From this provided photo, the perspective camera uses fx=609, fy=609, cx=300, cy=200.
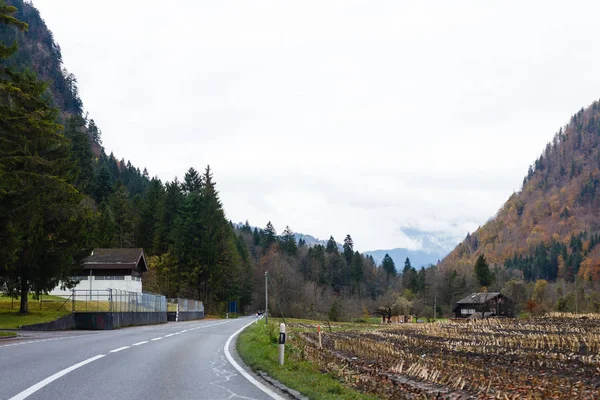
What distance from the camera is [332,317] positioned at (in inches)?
3625

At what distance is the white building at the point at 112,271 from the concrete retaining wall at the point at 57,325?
30673 mm

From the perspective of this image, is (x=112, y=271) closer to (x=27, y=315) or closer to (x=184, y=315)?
(x=184, y=315)

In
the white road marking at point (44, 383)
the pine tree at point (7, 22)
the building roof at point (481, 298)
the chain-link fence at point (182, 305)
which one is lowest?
the building roof at point (481, 298)

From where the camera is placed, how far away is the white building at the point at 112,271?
6400 cm

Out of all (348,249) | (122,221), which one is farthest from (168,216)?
(348,249)

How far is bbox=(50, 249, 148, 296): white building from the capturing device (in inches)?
2520

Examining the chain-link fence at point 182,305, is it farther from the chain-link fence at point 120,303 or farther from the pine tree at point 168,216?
the pine tree at point 168,216

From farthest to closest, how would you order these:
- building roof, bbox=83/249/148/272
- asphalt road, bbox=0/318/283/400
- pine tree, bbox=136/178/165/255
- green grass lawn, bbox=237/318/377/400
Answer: pine tree, bbox=136/178/165/255 < building roof, bbox=83/249/148/272 < green grass lawn, bbox=237/318/377/400 < asphalt road, bbox=0/318/283/400

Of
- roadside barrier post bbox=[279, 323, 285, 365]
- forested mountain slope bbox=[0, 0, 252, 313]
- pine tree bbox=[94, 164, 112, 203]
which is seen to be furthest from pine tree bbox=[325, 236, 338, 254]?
roadside barrier post bbox=[279, 323, 285, 365]

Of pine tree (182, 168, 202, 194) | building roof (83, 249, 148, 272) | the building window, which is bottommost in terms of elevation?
the building window

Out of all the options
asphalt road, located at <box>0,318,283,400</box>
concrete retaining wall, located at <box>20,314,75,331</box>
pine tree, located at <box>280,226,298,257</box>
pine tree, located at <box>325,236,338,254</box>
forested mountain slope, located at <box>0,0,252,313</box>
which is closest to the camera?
asphalt road, located at <box>0,318,283,400</box>

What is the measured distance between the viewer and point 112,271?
64562 millimetres

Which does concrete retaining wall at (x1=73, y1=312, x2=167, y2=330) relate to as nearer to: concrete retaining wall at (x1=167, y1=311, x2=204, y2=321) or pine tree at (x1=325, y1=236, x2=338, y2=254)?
concrete retaining wall at (x1=167, y1=311, x2=204, y2=321)

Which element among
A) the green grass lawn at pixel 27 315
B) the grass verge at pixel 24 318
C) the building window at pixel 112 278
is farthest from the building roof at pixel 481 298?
the grass verge at pixel 24 318
